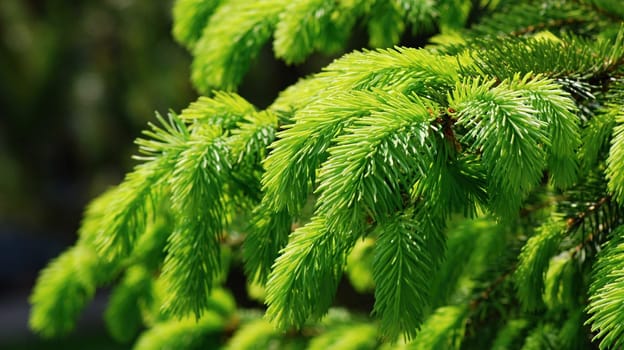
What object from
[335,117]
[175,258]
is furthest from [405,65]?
[175,258]

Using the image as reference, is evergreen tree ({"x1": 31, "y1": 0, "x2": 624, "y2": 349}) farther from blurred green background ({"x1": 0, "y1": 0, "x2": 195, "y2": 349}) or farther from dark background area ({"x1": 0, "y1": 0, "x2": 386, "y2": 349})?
blurred green background ({"x1": 0, "y1": 0, "x2": 195, "y2": 349})

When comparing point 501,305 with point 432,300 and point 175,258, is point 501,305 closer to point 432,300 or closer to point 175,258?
point 432,300

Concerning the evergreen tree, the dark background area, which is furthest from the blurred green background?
the evergreen tree

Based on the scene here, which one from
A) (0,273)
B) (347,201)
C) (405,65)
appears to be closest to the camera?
(347,201)

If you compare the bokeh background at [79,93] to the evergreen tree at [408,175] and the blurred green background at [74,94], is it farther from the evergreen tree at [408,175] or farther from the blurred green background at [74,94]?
the evergreen tree at [408,175]

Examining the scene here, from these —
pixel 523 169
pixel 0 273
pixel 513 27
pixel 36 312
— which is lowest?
pixel 0 273

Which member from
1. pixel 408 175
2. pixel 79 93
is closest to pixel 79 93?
pixel 79 93

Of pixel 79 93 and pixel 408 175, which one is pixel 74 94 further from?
pixel 408 175
